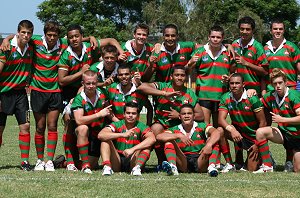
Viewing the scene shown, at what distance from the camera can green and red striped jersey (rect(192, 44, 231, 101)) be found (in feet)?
29.5

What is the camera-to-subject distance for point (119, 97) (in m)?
8.84

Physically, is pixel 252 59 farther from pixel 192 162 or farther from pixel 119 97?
pixel 119 97

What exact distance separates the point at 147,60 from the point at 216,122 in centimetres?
145

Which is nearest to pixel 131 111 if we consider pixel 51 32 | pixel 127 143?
pixel 127 143

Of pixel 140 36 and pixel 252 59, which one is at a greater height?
pixel 140 36

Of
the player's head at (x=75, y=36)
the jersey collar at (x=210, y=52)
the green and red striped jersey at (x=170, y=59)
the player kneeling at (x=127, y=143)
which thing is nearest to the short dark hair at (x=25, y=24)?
the player's head at (x=75, y=36)

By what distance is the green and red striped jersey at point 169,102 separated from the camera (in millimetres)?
8867

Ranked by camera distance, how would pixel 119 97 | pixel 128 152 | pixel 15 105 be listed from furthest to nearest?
1. pixel 119 97
2. pixel 15 105
3. pixel 128 152

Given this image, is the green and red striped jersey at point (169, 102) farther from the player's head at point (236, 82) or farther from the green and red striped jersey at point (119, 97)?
the player's head at point (236, 82)

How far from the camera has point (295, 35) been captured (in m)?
52.3

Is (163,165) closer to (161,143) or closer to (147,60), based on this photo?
(161,143)

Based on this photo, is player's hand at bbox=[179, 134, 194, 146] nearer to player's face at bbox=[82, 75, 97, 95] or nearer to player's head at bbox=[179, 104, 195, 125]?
player's head at bbox=[179, 104, 195, 125]

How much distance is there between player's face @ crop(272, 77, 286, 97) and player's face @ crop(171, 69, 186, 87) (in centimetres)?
127

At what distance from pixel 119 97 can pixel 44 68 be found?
1.16 m
